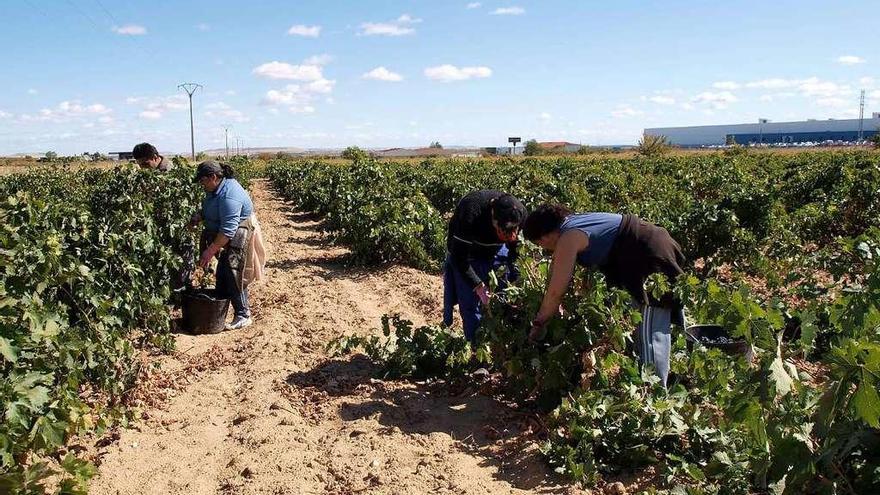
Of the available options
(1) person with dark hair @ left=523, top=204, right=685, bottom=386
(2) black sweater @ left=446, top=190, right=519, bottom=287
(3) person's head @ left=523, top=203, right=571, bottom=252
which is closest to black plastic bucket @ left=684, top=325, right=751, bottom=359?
(1) person with dark hair @ left=523, top=204, right=685, bottom=386

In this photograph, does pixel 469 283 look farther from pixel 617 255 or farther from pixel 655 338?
pixel 655 338

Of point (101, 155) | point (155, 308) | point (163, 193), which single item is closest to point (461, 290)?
point (155, 308)

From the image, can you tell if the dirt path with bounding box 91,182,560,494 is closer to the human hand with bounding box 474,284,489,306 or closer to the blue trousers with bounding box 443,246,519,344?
the blue trousers with bounding box 443,246,519,344

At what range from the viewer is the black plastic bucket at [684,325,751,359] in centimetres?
480

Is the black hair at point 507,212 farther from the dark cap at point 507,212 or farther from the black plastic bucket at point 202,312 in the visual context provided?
the black plastic bucket at point 202,312

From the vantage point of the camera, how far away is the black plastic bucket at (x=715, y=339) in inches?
189

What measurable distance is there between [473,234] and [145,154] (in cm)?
394

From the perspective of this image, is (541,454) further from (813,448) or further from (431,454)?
(813,448)

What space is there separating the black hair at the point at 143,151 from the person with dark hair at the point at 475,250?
3660 mm

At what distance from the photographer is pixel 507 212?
14.2 ft

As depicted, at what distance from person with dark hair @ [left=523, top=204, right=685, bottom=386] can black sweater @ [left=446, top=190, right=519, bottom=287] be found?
0.86 metres

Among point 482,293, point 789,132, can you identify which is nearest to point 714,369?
point 482,293

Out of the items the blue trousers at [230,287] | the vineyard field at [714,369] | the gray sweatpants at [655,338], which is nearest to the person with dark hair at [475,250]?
the vineyard field at [714,369]

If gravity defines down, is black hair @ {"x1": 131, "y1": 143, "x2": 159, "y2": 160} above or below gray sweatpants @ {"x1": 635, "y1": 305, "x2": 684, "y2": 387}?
above
